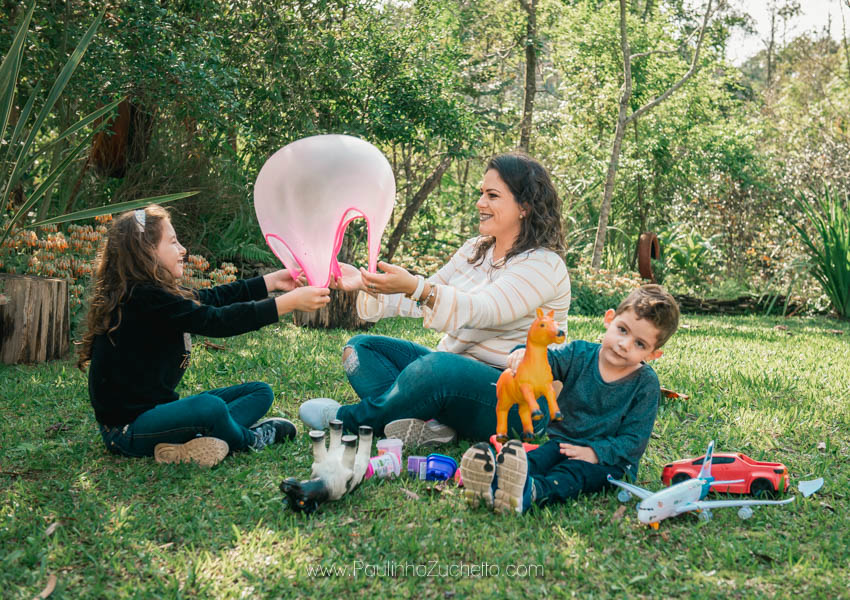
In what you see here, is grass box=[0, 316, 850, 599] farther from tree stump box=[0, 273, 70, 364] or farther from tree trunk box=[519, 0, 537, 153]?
tree trunk box=[519, 0, 537, 153]

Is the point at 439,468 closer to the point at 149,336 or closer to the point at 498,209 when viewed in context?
the point at 498,209

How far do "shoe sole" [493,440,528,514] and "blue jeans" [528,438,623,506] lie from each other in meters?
0.12

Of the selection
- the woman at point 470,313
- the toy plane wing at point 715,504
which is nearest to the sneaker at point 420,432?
the woman at point 470,313

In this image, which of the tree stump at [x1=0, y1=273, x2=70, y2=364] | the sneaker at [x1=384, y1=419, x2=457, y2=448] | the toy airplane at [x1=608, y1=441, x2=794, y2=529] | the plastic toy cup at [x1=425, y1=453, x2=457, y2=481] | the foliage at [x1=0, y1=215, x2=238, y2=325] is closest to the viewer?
the toy airplane at [x1=608, y1=441, x2=794, y2=529]

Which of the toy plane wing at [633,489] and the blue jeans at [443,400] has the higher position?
the blue jeans at [443,400]

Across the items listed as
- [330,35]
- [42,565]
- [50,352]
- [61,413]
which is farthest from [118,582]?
[330,35]

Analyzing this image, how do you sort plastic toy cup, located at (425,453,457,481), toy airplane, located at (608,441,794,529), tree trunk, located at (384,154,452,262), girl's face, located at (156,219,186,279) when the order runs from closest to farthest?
toy airplane, located at (608,441,794,529)
plastic toy cup, located at (425,453,457,481)
girl's face, located at (156,219,186,279)
tree trunk, located at (384,154,452,262)

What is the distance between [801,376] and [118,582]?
13.2 ft

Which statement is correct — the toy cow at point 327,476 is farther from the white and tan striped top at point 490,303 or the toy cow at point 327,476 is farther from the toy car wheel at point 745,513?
the toy car wheel at point 745,513

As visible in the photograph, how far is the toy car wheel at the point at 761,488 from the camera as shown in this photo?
97.3 inches

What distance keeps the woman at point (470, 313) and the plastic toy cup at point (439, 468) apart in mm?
241

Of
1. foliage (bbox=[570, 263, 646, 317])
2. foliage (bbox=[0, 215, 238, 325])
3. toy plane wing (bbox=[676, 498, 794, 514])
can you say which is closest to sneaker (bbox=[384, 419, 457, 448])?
toy plane wing (bbox=[676, 498, 794, 514])

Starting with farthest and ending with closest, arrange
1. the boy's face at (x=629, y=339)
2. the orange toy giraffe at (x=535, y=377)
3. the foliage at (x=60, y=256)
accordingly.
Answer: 1. the foliage at (x=60, y=256)
2. the boy's face at (x=629, y=339)
3. the orange toy giraffe at (x=535, y=377)

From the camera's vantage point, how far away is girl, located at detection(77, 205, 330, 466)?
262 cm
